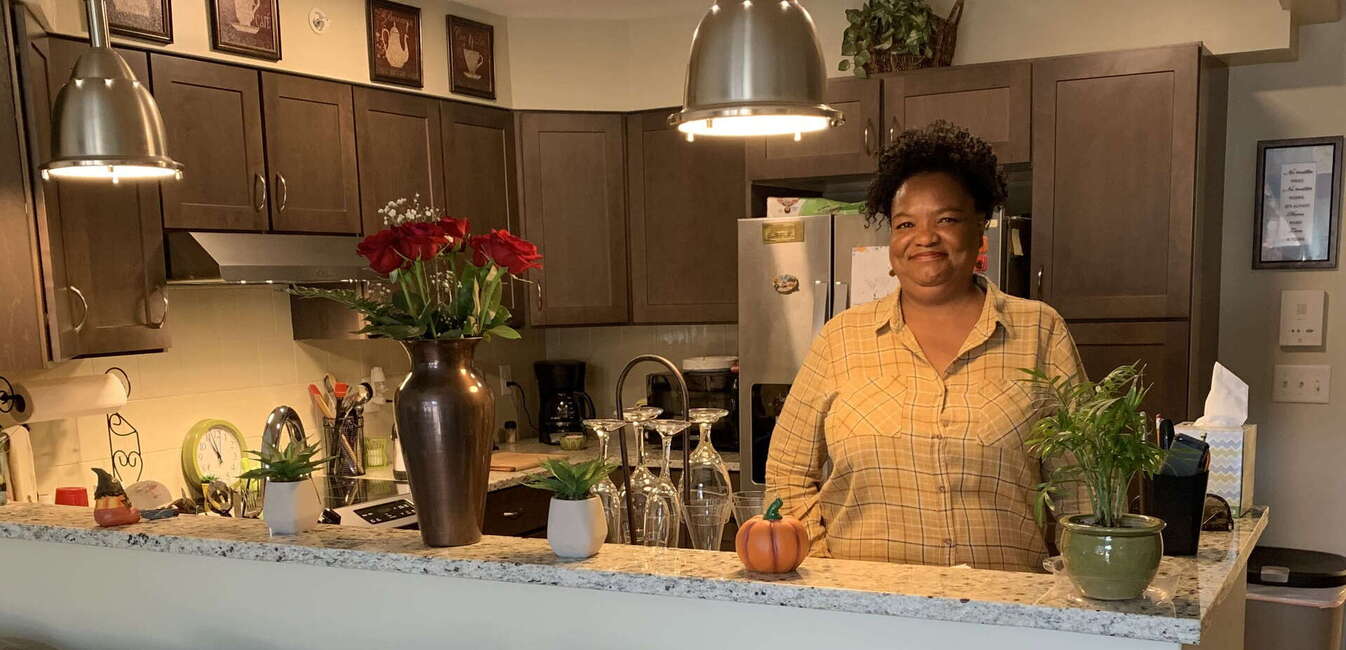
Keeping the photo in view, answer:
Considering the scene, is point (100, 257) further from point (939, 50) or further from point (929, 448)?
point (939, 50)

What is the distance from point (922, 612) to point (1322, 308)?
2.54 meters

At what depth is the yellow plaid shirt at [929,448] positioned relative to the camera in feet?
5.67

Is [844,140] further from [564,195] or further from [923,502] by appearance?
[923,502]

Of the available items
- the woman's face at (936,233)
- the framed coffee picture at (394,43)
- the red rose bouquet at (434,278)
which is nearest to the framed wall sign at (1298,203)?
the woman's face at (936,233)

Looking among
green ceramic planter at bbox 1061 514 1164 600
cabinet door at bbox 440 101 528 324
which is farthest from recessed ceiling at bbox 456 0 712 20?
green ceramic planter at bbox 1061 514 1164 600

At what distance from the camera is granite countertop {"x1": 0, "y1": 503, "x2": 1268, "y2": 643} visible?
3.89ft

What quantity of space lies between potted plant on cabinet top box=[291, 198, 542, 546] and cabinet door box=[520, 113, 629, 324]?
2.11 m

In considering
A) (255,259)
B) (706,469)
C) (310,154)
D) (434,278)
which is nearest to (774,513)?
(706,469)

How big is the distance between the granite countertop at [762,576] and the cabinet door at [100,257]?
0.73 metres

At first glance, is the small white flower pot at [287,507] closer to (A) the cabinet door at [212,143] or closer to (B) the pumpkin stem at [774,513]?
(B) the pumpkin stem at [774,513]

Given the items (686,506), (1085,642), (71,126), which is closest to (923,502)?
(686,506)

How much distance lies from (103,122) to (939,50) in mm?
2330

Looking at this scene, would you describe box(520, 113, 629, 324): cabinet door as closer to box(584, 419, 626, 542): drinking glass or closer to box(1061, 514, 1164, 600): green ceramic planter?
box(584, 419, 626, 542): drinking glass

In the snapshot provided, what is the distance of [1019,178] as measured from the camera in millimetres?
3148
